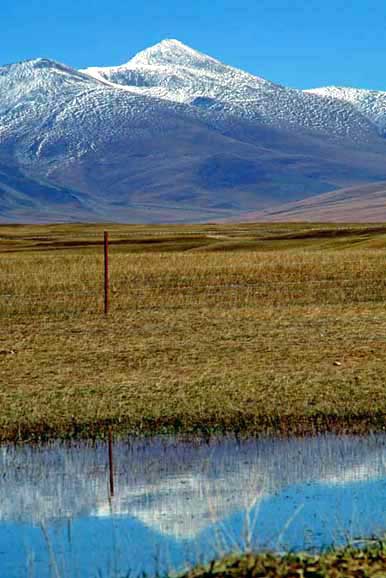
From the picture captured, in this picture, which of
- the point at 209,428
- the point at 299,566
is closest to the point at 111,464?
the point at 209,428

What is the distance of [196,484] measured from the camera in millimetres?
12141

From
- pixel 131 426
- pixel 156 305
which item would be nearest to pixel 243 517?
pixel 131 426

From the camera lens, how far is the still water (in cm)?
980

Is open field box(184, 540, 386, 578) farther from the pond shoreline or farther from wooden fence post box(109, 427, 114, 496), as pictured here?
the pond shoreline

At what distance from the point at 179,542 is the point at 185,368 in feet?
27.8

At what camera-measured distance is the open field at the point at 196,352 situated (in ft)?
50.2

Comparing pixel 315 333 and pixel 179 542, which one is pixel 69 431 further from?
pixel 315 333

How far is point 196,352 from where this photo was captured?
20.2 m

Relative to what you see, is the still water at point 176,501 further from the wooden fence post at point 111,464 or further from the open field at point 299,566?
the open field at point 299,566

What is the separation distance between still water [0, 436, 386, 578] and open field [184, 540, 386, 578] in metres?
0.55

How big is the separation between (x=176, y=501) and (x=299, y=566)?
2925mm

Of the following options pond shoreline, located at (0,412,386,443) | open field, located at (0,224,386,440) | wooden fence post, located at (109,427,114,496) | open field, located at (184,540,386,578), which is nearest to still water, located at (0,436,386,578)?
wooden fence post, located at (109,427,114,496)

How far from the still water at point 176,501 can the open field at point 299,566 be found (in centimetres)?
55

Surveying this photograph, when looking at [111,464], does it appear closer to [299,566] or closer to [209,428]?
[209,428]
